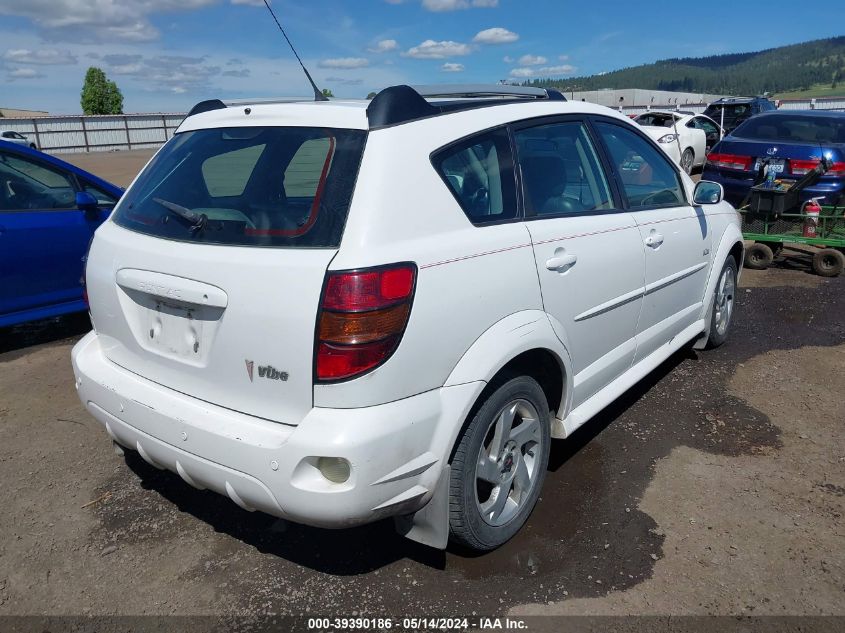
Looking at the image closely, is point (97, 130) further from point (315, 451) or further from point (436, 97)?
point (315, 451)

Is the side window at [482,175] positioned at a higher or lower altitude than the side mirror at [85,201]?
higher

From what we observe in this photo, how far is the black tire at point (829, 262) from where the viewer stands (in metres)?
7.40

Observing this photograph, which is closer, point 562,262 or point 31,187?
point 562,262

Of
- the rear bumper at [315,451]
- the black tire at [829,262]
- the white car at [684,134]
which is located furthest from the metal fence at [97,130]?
the rear bumper at [315,451]

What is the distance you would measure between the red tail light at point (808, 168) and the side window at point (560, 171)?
5578mm

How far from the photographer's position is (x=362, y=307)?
2.16 meters

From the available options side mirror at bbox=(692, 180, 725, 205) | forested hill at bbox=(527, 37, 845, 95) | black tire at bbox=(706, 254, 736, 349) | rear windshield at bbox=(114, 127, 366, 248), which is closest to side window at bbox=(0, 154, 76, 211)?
rear windshield at bbox=(114, 127, 366, 248)

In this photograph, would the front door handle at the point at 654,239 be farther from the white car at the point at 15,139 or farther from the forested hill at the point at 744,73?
the forested hill at the point at 744,73

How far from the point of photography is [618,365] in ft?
11.8

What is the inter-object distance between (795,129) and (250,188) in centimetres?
837

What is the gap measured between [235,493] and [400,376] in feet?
2.42

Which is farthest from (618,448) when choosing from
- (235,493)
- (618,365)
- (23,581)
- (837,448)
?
(23,581)

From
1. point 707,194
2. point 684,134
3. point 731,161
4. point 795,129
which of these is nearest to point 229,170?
point 707,194

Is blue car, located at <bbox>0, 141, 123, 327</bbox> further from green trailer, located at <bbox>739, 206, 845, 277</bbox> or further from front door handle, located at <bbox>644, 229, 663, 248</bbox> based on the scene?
green trailer, located at <bbox>739, 206, 845, 277</bbox>
